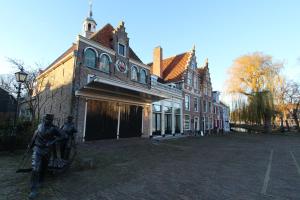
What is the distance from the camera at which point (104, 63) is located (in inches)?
677

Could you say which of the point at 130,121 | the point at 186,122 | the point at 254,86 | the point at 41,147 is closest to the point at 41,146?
the point at 41,147

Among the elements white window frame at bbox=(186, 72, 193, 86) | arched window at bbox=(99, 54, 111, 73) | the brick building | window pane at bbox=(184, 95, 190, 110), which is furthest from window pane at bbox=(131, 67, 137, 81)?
white window frame at bbox=(186, 72, 193, 86)

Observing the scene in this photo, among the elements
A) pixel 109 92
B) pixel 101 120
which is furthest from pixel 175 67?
pixel 101 120

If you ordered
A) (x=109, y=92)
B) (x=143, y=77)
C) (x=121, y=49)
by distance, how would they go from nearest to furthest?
(x=109, y=92)
(x=121, y=49)
(x=143, y=77)

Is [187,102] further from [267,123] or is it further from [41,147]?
[41,147]

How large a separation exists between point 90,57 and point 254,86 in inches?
1272

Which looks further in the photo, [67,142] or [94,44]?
[94,44]

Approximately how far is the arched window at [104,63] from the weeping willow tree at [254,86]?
2801 centimetres

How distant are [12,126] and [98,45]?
9.49 m

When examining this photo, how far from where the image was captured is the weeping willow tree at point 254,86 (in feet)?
111

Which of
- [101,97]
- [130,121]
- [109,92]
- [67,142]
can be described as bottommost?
[67,142]

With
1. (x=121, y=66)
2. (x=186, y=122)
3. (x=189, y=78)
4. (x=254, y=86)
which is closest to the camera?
(x=121, y=66)

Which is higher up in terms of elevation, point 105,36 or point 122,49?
point 105,36

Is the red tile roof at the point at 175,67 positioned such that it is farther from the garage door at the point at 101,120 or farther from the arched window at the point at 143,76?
the garage door at the point at 101,120
